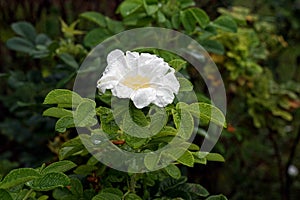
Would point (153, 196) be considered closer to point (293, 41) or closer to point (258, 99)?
point (258, 99)

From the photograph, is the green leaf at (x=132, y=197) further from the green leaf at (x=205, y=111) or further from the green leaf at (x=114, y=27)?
the green leaf at (x=114, y=27)

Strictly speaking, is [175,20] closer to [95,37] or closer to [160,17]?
[160,17]

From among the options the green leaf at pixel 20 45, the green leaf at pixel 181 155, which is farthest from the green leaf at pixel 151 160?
the green leaf at pixel 20 45

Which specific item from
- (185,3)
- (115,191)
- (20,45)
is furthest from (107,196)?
(20,45)

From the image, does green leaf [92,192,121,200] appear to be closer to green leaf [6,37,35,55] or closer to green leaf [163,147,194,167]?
green leaf [163,147,194,167]

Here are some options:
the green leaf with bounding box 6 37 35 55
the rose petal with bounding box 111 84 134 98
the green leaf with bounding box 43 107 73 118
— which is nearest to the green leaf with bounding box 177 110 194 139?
the rose petal with bounding box 111 84 134 98

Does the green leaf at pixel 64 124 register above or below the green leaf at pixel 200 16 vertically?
above
